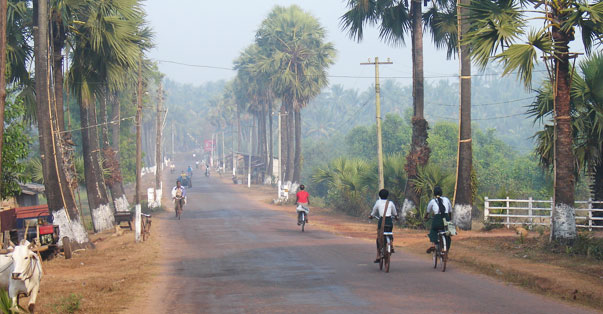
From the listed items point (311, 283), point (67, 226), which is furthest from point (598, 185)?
point (67, 226)

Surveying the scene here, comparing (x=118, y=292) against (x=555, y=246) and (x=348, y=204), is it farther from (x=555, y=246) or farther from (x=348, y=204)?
(x=348, y=204)

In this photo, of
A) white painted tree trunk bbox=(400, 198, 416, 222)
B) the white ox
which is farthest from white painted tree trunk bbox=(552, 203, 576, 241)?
the white ox

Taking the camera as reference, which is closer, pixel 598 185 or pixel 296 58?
pixel 598 185

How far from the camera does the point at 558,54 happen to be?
18.1 meters

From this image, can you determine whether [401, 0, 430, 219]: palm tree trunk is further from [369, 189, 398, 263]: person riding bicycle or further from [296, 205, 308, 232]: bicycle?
[369, 189, 398, 263]: person riding bicycle

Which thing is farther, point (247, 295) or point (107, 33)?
point (107, 33)

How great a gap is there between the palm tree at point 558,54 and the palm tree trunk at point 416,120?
9.94m

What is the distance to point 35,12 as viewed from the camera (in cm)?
2289

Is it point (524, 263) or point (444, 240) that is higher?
point (444, 240)

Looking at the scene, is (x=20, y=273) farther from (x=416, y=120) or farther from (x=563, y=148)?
(x=416, y=120)

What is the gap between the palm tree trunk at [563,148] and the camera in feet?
59.2

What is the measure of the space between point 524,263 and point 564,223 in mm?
2668

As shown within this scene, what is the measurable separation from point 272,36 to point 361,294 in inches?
2033

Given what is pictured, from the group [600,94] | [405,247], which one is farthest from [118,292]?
[600,94]
